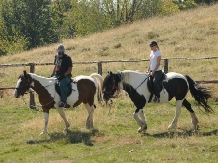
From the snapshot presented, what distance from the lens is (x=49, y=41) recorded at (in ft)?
153

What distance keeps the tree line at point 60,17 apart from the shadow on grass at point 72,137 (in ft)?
97.7

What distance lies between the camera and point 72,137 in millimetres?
10125

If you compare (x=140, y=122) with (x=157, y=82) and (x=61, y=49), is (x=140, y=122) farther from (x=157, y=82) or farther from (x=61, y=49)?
(x=61, y=49)

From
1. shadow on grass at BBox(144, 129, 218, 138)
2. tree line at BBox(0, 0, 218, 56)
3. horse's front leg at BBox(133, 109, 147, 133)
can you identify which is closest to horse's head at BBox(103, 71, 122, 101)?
horse's front leg at BBox(133, 109, 147, 133)

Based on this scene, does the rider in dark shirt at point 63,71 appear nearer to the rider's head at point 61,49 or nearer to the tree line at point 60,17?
the rider's head at point 61,49

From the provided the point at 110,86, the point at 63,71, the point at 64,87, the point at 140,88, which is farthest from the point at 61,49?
the point at 140,88

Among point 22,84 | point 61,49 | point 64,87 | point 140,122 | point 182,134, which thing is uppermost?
point 61,49

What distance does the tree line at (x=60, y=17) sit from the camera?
44.0m

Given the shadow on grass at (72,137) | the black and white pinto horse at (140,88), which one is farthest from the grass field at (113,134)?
the black and white pinto horse at (140,88)

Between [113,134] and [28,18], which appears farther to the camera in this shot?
[28,18]

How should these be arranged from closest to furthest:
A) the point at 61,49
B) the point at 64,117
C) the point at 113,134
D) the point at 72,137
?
the point at 72,137
the point at 113,134
the point at 61,49
the point at 64,117

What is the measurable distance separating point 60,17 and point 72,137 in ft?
176

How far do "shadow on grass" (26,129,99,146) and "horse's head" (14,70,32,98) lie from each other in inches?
52.0

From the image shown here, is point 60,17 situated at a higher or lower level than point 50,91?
higher
